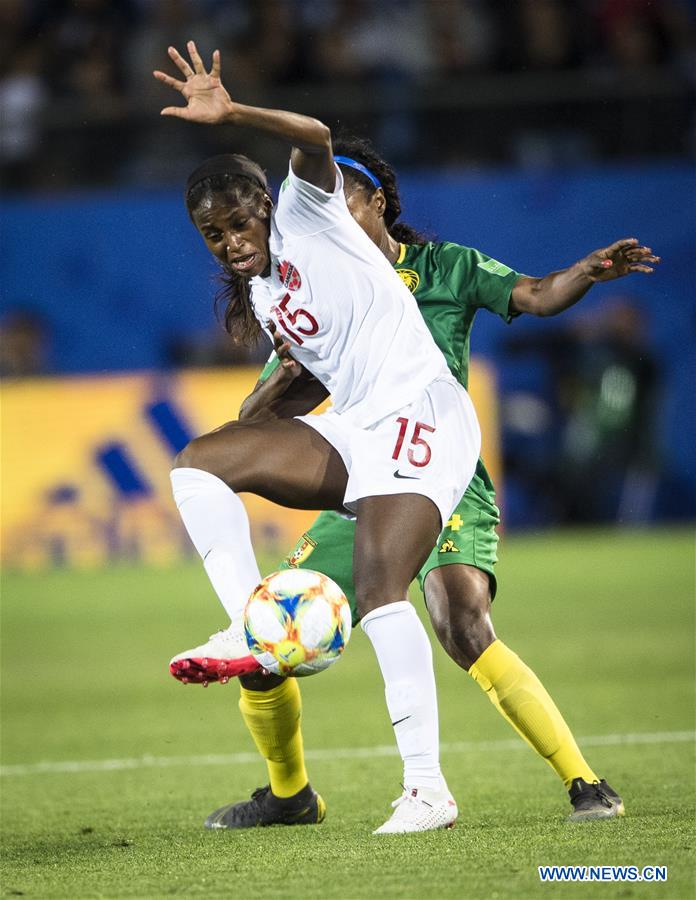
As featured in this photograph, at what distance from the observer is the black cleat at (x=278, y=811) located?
5.56m

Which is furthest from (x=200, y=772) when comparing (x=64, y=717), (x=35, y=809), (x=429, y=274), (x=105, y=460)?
(x=105, y=460)

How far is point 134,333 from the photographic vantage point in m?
16.2

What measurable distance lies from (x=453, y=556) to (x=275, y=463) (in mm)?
717

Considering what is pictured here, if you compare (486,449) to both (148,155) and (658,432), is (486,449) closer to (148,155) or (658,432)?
(658,432)

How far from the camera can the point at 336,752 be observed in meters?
7.26

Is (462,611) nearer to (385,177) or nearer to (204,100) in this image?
(385,177)

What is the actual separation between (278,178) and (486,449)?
3320 mm

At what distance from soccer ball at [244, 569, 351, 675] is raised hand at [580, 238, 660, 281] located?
4.68ft

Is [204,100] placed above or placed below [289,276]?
above

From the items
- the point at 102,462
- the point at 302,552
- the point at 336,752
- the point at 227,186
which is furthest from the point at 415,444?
the point at 102,462

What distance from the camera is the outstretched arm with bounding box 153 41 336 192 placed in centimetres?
460

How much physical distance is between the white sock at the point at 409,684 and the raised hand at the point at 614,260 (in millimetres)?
1298

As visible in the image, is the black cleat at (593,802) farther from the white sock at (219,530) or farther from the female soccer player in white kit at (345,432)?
the white sock at (219,530)

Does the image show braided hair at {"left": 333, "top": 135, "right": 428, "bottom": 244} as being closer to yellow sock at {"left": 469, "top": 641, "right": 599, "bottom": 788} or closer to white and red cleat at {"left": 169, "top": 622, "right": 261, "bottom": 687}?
yellow sock at {"left": 469, "top": 641, "right": 599, "bottom": 788}
